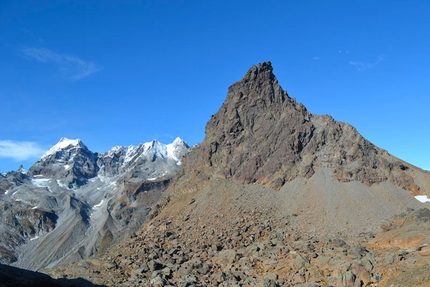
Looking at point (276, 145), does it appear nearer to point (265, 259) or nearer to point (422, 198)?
point (422, 198)

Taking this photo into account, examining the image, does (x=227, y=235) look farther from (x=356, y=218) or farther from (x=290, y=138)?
(x=290, y=138)

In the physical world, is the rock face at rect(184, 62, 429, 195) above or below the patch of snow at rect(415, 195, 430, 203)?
above

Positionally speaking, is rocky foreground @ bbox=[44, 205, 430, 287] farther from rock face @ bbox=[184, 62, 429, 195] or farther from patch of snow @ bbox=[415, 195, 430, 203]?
rock face @ bbox=[184, 62, 429, 195]

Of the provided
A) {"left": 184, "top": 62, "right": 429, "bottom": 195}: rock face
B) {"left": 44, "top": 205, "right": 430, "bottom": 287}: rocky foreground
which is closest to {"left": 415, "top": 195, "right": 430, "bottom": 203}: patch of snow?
{"left": 184, "top": 62, "right": 429, "bottom": 195}: rock face

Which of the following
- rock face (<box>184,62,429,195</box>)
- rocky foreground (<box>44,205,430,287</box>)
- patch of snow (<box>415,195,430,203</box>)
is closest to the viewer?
rocky foreground (<box>44,205,430,287</box>)

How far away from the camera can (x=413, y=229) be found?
186 feet

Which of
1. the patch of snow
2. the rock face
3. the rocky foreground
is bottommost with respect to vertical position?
the rocky foreground

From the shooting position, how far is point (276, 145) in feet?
332

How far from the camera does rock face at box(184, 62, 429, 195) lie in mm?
91062

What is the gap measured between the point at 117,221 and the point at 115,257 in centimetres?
14375

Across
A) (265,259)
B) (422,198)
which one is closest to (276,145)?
(422,198)

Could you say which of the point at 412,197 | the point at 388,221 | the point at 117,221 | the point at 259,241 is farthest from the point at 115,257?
the point at 117,221

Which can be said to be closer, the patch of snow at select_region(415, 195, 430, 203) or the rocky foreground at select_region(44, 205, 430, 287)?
the rocky foreground at select_region(44, 205, 430, 287)

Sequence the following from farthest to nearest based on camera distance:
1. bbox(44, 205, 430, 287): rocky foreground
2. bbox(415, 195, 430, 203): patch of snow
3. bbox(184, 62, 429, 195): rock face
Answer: bbox(184, 62, 429, 195): rock face → bbox(415, 195, 430, 203): patch of snow → bbox(44, 205, 430, 287): rocky foreground
